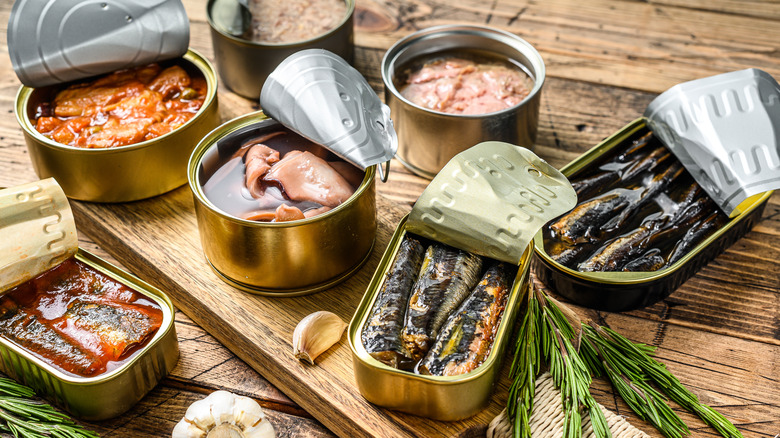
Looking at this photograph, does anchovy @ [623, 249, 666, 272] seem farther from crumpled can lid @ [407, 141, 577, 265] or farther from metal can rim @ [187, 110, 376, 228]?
metal can rim @ [187, 110, 376, 228]

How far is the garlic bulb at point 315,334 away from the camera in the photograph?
6.47 feet

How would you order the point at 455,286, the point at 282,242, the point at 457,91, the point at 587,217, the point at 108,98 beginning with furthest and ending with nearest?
1. the point at 457,91
2. the point at 108,98
3. the point at 587,217
4. the point at 282,242
5. the point at 455,286

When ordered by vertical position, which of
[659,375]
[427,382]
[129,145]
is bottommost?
[659,375]

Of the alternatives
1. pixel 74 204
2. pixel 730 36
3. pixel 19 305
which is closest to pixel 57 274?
pixel 19 305

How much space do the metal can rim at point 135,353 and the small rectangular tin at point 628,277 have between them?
1016 millimetres

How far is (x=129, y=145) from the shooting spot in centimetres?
230

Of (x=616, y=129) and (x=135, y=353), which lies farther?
(x=616, y=129)

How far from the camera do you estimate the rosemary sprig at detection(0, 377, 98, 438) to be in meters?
1.82

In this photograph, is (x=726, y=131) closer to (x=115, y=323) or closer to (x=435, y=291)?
(x=435, y=291)

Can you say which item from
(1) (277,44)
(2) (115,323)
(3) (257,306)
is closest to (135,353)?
(2) (115,323)

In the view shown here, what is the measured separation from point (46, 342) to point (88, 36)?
3.47 ft

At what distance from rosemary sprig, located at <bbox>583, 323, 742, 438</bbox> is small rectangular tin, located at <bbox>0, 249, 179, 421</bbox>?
3.69ft

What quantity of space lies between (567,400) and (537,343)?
0.18 meters

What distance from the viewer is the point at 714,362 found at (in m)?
2.10
